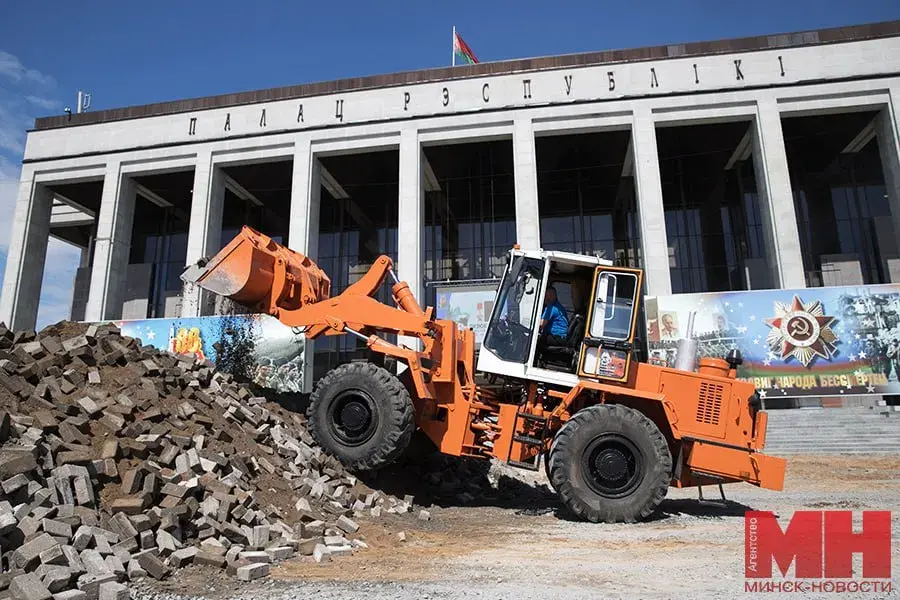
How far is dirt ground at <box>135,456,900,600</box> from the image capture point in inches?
167

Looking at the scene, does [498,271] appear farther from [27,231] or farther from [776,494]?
[27,231]

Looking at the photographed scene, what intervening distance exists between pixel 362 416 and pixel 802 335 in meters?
16.4

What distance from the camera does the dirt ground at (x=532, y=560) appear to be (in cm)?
423

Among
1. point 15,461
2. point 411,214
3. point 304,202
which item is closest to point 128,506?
point 15,461

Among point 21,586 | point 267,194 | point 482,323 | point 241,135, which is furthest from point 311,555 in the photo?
point 267,194

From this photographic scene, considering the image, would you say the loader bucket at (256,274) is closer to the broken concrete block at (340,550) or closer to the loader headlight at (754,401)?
the broken concrete block at (340,550)

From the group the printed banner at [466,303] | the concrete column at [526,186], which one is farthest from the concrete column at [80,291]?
the concrete column at [526,186]

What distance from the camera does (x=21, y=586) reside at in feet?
12.4

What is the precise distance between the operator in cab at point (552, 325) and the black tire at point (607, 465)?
1159mm

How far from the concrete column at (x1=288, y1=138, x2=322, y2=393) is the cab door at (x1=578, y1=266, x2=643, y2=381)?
17.7 meters

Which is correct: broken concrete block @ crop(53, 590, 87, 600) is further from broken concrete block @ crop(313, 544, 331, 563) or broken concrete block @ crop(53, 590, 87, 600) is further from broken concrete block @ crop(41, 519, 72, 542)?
broken concrete block @ crop(313, 544, 331, 563)

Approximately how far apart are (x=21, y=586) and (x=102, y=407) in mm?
3146

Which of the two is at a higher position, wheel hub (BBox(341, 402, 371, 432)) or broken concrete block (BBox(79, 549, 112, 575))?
wheel hub (BBox(341, 402, 371, 432))

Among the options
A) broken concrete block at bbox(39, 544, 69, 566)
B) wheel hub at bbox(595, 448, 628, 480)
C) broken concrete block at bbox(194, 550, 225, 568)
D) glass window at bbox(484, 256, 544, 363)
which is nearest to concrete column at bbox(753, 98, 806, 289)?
glass window at bbox(484, 256, 544, 363)
